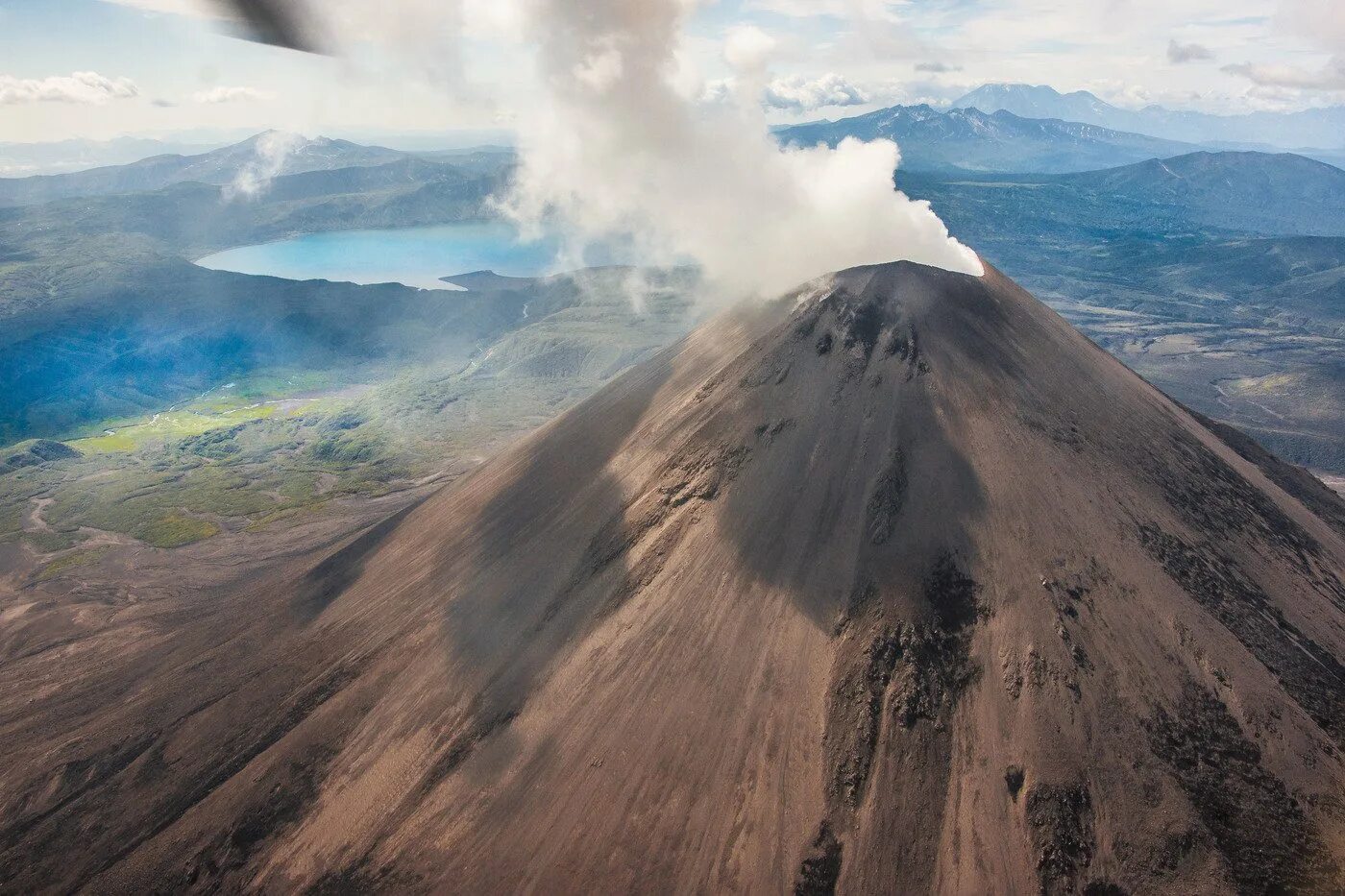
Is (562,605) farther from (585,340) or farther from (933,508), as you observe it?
(585,340)

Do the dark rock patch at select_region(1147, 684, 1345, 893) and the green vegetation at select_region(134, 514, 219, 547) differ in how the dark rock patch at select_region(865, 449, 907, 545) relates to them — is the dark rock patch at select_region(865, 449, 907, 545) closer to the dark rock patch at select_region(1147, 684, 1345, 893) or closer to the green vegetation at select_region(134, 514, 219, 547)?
the dark rock patch at select_region(1147, 684, 1345, 893)

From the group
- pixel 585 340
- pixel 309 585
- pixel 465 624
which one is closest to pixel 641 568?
pixel 465 624

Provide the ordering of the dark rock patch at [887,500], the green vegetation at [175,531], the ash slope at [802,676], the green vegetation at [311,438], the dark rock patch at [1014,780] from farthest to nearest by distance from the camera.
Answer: the green vegetation at [311,438] → the green vegetation at [175,531] → the dark rock patch at [887,500] → the dark rock patch at [1014,780] → the ash slope at [802,676]

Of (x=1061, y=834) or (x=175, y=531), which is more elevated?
(x=1061, y=834)

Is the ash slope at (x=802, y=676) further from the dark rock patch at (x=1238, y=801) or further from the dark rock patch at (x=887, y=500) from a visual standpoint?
the dark rock patch at (x=887, y=500)

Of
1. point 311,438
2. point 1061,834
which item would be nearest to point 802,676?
point 1061,834

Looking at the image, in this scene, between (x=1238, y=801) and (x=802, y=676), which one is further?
(x=802, y=676)

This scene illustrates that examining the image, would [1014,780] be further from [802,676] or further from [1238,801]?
[802,676]

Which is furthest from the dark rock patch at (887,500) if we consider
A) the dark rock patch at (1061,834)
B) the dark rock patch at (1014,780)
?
the dark rock patch at (1061,834)

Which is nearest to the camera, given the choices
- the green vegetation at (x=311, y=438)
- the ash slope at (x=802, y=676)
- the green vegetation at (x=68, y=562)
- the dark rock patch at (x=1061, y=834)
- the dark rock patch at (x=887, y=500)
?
the dark rock patch at (x=1061, y=834)
